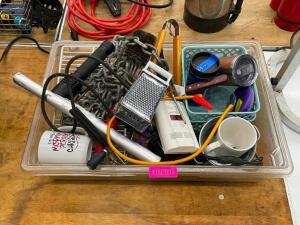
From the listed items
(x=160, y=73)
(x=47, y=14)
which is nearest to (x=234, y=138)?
(x=160, y=73)

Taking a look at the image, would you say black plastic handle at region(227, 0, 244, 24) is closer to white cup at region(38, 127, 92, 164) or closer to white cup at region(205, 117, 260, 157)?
white cup at region(205, 117, 260, 157)

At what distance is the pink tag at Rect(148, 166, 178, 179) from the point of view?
500 millimetres

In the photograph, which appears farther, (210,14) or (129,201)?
(210,14)

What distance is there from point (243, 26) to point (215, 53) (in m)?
0.20

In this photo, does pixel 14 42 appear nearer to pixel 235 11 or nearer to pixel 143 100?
pixel 143 100

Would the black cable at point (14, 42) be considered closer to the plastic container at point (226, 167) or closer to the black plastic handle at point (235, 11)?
the plastic container at point (226, 167)

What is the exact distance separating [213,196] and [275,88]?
282mm

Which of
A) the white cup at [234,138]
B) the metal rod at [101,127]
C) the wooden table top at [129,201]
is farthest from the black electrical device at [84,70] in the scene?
the white cup at [234,138]

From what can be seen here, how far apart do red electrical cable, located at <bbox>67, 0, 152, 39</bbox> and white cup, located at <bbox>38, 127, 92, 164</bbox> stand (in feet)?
1.07

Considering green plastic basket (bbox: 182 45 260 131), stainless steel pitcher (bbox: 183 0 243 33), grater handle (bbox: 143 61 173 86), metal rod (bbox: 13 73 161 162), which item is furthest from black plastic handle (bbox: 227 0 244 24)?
metal rod (bbox: 13 73 161 162)

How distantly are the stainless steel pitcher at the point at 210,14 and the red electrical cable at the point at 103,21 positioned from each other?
0.38 feet

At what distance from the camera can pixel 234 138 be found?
0.55 metres

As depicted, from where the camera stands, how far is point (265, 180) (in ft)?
1.84

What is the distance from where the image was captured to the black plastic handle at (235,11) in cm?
71
